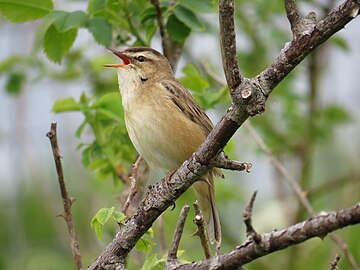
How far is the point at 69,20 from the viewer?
315 centimetres

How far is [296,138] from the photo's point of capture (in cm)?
517

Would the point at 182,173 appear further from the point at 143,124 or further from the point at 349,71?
the point at 349,71

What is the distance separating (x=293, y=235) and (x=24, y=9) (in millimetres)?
1849

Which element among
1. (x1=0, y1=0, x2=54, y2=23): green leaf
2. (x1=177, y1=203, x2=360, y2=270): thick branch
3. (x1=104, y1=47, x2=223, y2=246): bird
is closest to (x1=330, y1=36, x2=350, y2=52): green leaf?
(x1=104, y1=47, x2=223, y2=246): bird

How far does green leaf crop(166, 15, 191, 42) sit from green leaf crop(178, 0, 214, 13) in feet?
0.27

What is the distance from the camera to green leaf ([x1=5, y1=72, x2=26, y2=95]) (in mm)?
4348

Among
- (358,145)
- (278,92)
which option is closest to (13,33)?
(278,92)

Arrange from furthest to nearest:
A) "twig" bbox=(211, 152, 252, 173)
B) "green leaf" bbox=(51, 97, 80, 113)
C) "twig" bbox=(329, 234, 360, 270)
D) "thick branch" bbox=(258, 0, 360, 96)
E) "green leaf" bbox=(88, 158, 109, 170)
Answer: "green leaf" bbox=(88, 158, 109, 170) → "green leaf" bbox=(51, 97, 80, 113) → "twig" bbox=(329, 234, 360, 270) → "twig" bbox=(211, 152, 252, 173) → "thick branch" bbox=(258, 0, 360, 96)

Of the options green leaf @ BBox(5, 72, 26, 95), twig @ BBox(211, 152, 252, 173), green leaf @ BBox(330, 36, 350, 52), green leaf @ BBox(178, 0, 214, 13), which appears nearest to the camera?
twig @ BBox(211, 152, 252, 173)

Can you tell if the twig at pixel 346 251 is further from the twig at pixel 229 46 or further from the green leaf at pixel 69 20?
the green leaf at pixel 69 20

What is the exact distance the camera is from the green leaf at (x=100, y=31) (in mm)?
3234

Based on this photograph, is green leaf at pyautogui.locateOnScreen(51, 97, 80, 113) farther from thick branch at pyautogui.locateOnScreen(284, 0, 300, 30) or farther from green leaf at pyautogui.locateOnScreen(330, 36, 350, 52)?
green leaf at pyautogui.locateOnScreen(330, 36, 350, 52)

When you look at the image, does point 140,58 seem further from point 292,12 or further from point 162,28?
point 292,12

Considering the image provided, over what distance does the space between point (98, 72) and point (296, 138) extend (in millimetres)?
1383
